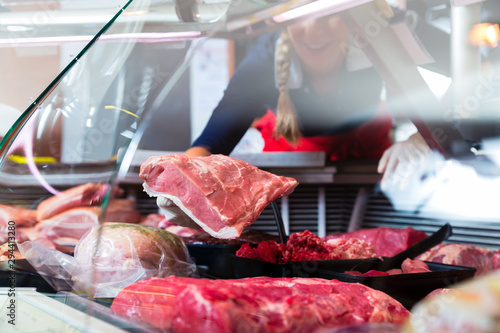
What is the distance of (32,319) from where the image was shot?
0.85 m

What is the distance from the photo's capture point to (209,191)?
3.48ft

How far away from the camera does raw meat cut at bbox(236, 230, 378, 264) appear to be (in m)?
1.23

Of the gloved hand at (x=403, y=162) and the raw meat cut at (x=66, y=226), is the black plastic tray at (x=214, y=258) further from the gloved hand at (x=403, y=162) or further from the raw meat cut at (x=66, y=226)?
the gloved hand at (x=403, y=162)

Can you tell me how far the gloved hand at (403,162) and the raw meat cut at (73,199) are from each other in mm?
1710

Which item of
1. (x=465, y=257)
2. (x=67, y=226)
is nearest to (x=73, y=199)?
(x=67, y=226)

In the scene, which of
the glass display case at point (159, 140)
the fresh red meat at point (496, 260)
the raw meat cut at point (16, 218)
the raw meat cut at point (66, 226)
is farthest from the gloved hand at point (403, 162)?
the raw meat cut at point (16, 218)

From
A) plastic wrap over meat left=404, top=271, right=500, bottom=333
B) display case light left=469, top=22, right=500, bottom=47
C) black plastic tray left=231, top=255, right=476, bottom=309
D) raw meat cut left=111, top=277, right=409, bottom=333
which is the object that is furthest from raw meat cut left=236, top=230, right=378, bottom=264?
display case light left=469, top=22, right=500, bottom=47

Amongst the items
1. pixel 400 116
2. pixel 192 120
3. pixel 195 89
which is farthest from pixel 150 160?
pixel 195 89

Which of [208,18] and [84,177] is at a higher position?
[208,18]

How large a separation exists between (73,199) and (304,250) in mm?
637

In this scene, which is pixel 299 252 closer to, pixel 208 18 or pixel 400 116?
pixel 208 18

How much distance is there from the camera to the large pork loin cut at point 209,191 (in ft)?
3.44

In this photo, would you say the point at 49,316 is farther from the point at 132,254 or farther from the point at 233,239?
the point at 233,239

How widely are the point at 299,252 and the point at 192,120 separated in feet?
6.50
